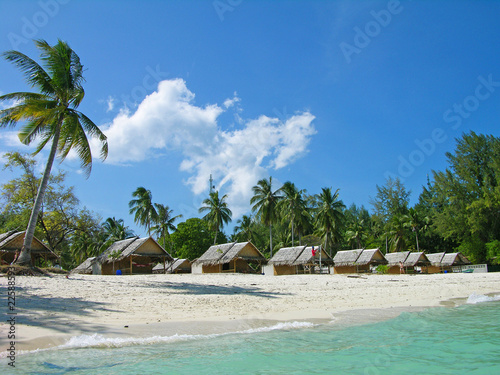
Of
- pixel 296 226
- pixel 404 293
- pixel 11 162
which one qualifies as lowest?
pixel 404 293

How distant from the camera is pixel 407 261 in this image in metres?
35.1

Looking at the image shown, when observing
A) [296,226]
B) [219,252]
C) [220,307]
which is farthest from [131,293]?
[296,226]

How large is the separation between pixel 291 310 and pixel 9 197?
1014 inches

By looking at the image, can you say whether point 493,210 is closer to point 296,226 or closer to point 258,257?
point 296,226

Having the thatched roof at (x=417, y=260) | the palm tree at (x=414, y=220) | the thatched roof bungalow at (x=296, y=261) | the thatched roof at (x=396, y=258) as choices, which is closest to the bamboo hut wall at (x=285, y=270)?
the thatched roof bungalow at (x=296, y=261)

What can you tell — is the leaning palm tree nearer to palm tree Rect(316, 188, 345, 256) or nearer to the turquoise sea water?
the turquoise sea water

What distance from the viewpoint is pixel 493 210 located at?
113 feet

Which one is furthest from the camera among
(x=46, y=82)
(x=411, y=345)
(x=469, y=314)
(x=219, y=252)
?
(x=219, y=252)

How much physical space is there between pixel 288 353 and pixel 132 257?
2128 cm

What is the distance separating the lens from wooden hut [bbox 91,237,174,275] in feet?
80.5

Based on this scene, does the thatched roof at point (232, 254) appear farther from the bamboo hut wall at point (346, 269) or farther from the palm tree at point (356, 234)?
the palm tree at point (356, 234)

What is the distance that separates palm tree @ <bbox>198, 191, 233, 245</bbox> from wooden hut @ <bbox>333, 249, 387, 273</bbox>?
43.0 ft

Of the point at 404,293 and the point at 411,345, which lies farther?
the point at 404,293

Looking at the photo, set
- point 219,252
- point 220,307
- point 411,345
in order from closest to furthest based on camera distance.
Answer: point 411,345
point 220,307
point 219,252
